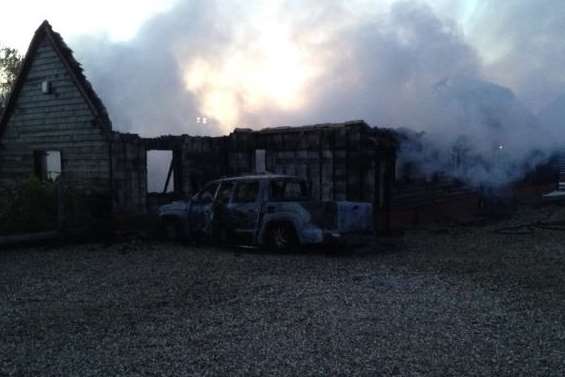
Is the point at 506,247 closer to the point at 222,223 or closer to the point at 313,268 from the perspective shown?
the point at 313,268

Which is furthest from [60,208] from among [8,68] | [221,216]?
[8,68]

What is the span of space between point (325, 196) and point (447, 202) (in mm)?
6025

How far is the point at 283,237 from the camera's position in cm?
1042

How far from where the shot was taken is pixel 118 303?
22.0ft

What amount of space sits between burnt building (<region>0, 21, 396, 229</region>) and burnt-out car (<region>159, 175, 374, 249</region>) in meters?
2.93

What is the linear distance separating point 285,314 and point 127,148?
34.2ft

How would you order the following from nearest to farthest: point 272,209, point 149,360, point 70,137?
point 149,360
point 272,209
point 70,137

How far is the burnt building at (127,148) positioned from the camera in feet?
45.6

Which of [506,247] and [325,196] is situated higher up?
[325,196]

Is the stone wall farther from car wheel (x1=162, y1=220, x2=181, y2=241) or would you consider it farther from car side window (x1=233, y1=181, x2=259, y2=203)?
car side window (x1=233, y1=181, x2=259, y2=203)

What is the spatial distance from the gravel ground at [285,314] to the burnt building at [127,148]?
3939mm

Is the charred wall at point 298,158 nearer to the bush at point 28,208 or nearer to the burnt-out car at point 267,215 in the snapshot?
the bush at point 28,208

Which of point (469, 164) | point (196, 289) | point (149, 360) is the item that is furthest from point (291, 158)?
point (149, 360)

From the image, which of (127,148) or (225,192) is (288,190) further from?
(127,148)
